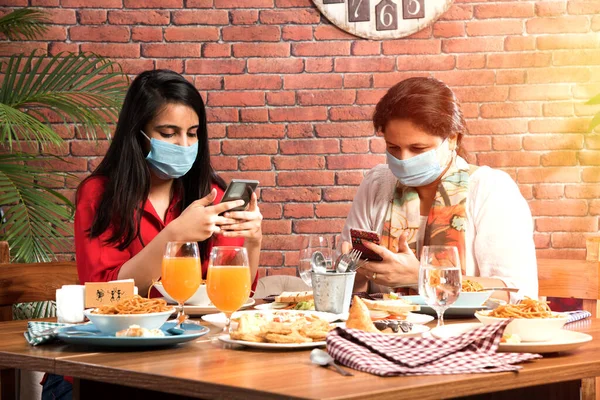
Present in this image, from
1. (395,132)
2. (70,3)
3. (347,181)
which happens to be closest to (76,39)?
(70,3)

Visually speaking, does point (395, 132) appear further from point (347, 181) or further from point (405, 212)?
point (347, 181)

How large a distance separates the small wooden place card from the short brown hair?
119 cm

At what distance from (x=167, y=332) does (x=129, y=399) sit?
0.45ft

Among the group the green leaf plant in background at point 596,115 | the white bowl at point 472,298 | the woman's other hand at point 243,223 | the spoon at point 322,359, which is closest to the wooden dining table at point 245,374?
the spoon at point 322,359

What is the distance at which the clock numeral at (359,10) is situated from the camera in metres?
3.89

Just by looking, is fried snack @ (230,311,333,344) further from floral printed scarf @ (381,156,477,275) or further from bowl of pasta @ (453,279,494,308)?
floral printed scarf @ (381,156,477,275)

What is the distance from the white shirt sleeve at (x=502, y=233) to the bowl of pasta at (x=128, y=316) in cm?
116

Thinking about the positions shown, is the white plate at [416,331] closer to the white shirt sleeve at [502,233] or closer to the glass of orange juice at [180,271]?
the glass of orange juice at [180,271]

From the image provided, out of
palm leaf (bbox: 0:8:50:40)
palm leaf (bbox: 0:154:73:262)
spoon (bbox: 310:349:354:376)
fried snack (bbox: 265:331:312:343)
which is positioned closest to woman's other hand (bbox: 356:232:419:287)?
fried snack (bbox: 265:331:312:343)

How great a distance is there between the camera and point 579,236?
3861mm

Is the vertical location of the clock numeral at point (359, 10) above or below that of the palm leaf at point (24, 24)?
above

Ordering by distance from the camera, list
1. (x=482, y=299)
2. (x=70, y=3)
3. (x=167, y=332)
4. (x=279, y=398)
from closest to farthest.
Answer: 1. (x=279, y=398)
2. (x=167, y=332)
3. (x=482, y=299)
4. (x=70, y=3)

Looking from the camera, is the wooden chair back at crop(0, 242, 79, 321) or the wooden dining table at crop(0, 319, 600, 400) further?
the wooden chair back at crop(0, 242, 79, 321)

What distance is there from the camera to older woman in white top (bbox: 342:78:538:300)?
2.40 metres
